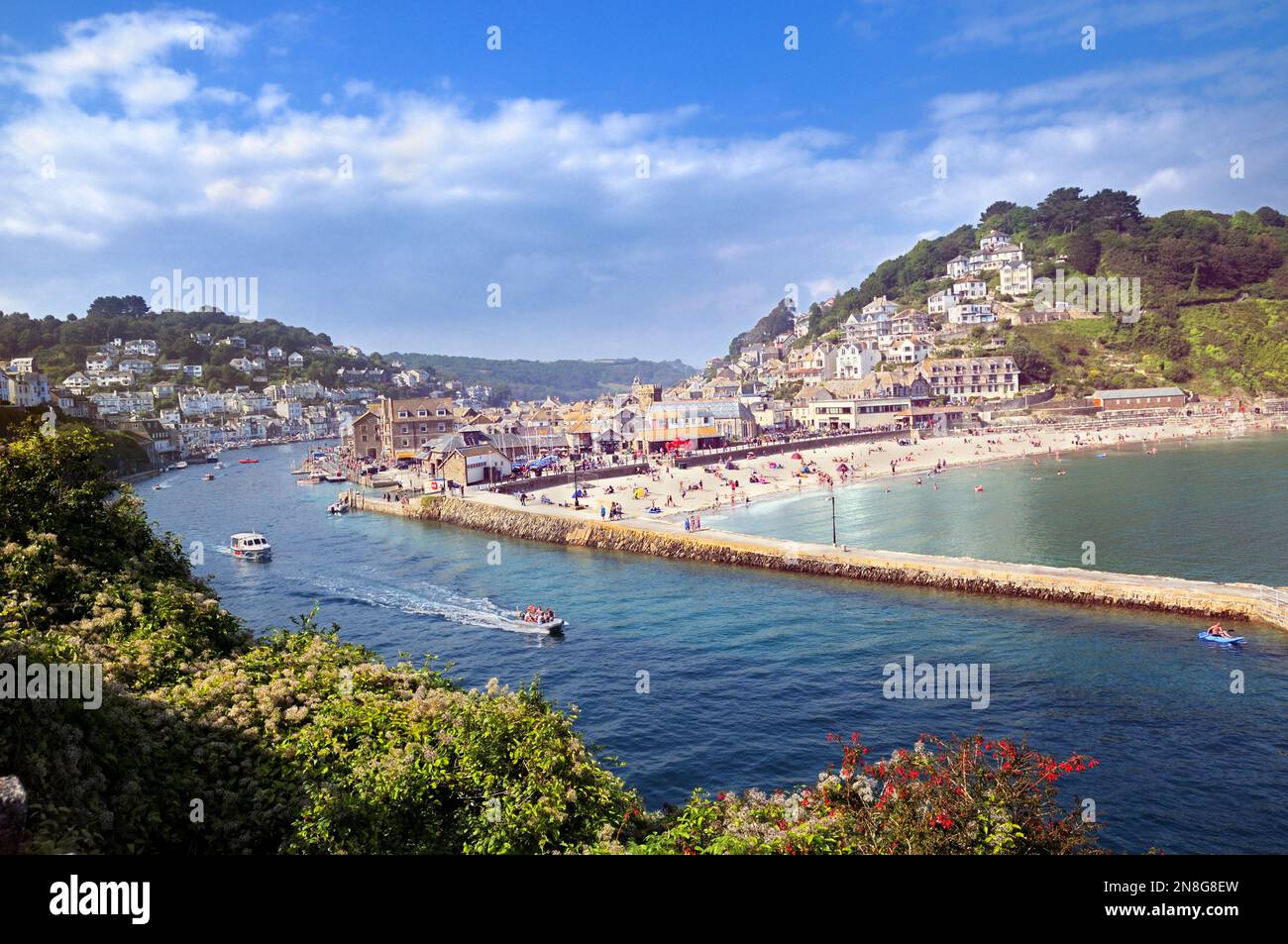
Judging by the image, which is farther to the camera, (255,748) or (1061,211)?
(1061,211)

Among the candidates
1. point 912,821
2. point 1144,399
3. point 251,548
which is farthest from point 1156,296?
point 912,821

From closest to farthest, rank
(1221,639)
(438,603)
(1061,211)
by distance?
(1221,639) < (438,603) < (1061,211)

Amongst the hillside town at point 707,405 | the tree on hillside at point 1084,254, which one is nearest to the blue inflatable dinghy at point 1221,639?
the hillside town at point 707,405

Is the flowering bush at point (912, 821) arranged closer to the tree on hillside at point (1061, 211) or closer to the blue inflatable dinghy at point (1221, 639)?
the blue inflatable dinghy at point (1221, 639)

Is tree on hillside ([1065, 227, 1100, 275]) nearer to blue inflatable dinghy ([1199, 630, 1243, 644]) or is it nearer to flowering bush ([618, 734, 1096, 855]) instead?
blue inflatable dinghy ([1199, 630, 1243, 644])

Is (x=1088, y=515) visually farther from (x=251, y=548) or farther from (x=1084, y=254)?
(x=1084, y=254)

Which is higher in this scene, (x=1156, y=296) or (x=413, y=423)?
(x=1156, y=296)
